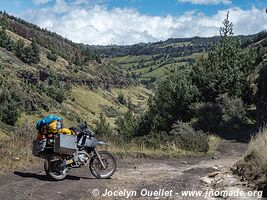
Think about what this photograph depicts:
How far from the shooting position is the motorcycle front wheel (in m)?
11.0

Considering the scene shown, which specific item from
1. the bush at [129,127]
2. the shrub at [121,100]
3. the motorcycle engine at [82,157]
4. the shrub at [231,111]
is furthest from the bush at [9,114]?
the shrub at [121,100]

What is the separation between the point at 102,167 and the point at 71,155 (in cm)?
101

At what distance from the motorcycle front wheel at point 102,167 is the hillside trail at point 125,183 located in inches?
9.2

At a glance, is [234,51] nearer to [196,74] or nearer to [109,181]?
[196,74]

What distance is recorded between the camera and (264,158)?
9.40 m

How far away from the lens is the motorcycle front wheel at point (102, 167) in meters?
11.0

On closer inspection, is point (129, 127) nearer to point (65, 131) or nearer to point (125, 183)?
point (65, 131)

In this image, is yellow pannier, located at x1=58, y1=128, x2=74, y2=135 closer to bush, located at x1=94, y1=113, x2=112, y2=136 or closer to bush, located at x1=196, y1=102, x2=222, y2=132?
bush, located at x1=196, y1=102, x2=222, y2=132

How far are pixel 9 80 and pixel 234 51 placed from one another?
95.6 meters

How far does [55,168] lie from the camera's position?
10.4 meters

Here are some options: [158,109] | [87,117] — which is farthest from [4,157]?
[87,117]

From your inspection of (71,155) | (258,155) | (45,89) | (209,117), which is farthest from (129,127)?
(45,89)

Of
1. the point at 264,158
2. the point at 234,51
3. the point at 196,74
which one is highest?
the point at 234,51

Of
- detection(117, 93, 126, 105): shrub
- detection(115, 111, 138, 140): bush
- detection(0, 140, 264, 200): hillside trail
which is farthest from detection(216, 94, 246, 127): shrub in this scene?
detection(117, 93, 126, 105): shrub
